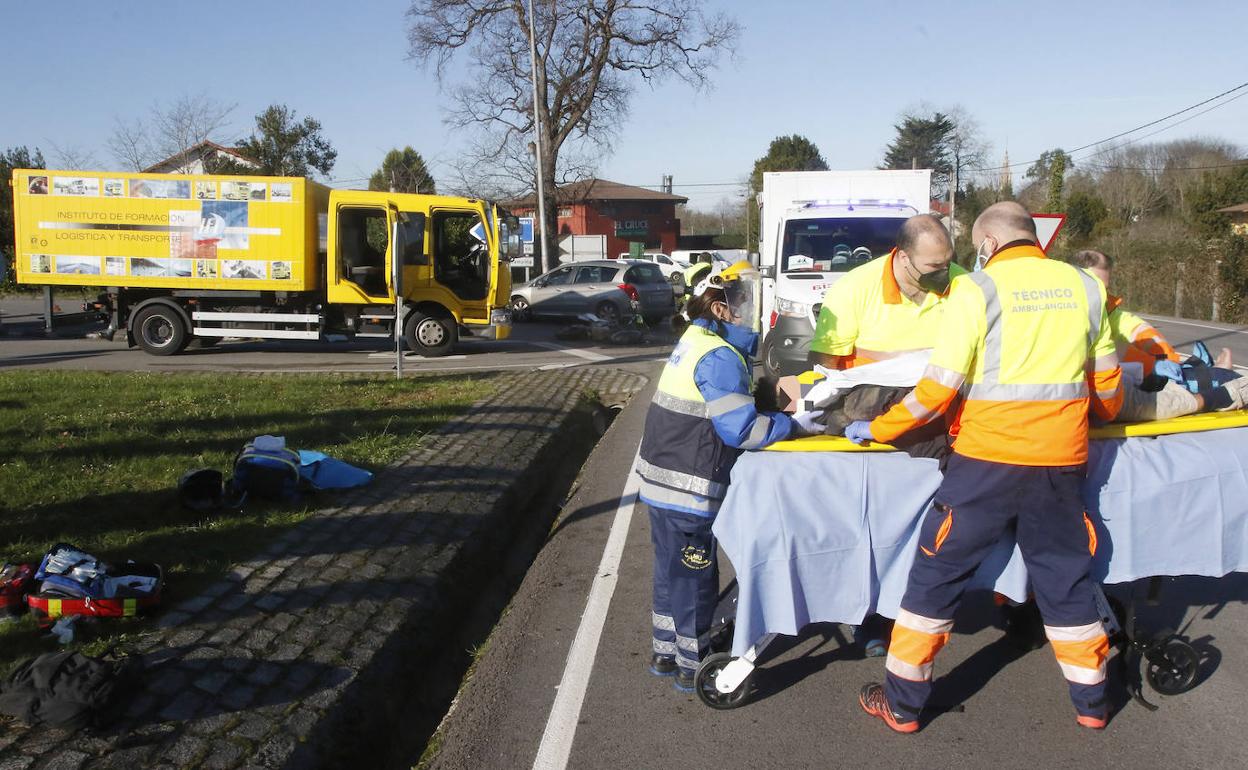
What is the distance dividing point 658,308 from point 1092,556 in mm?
21662

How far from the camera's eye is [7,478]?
688 cm

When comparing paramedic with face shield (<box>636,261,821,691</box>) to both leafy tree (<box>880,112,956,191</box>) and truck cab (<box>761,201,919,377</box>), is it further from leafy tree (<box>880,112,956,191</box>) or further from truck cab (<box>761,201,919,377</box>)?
leafy tree (<box>880,112,956,191</box>)

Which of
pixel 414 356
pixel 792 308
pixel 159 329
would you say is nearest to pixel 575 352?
pixel 414 356

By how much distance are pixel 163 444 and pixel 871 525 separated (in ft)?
21.4

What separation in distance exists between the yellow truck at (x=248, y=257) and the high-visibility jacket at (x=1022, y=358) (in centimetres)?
1393

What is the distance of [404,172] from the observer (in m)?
53.2

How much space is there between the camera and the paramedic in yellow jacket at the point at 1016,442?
12.3 ft

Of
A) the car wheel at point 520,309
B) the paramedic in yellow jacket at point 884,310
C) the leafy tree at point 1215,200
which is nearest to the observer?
the paramedic in yellow jacket at point 884,310

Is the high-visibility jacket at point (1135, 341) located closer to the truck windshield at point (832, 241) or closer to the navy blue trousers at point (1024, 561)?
the navy blue trousers at point (1024, 561)

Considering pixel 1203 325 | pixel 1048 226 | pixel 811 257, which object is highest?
pixel 1048 226

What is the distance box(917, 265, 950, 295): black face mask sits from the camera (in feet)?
Answer: 16.4

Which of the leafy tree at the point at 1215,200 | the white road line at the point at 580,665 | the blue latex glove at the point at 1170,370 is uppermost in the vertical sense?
the leafy tree at the point at 1215,200

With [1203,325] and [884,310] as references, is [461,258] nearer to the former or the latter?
[884,310]

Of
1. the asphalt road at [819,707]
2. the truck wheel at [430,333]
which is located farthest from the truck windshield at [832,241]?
the asphalt road at [819,707]
